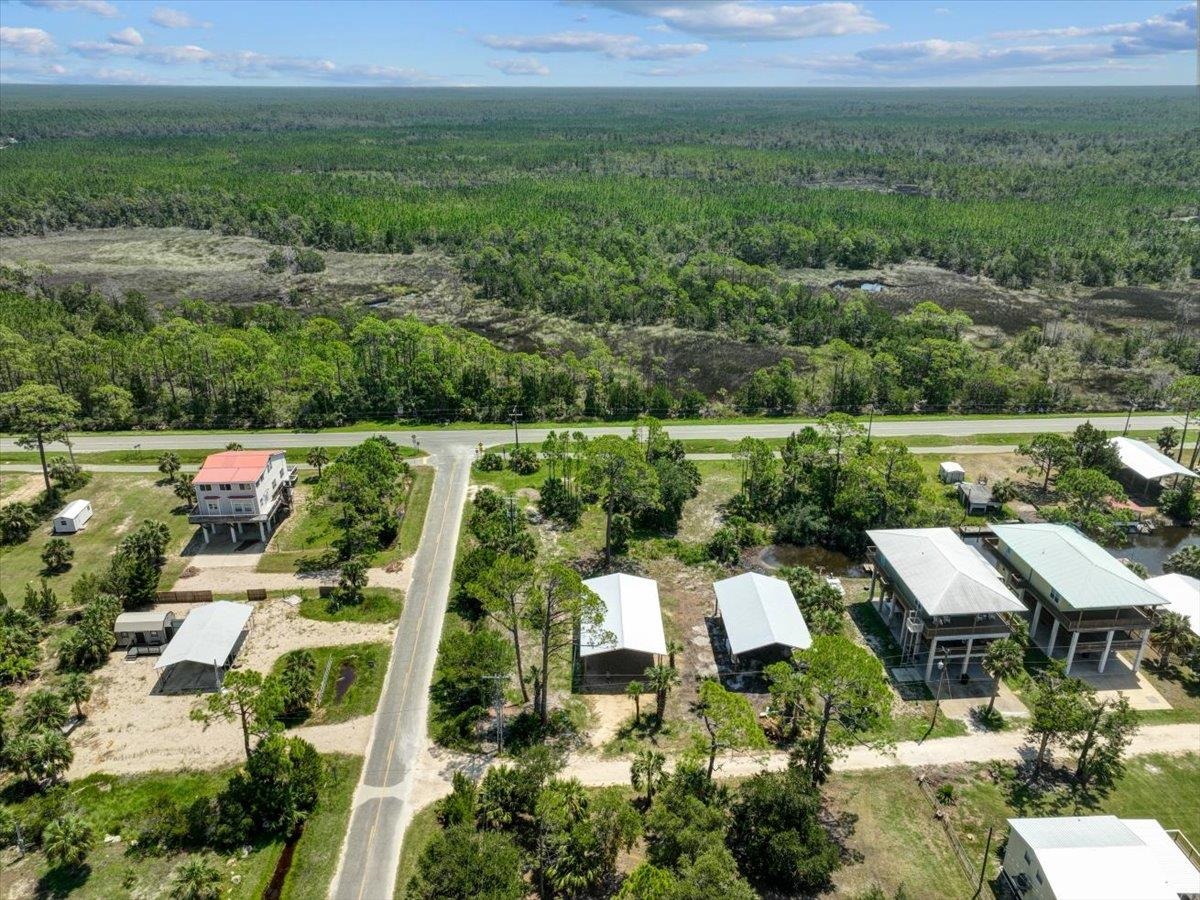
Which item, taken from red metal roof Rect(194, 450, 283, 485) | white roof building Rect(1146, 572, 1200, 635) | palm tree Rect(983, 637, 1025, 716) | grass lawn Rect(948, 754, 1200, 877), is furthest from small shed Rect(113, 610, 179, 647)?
white roof building Rect(1146, 572, 1200, 635)

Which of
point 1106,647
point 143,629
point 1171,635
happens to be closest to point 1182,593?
point 1171,635

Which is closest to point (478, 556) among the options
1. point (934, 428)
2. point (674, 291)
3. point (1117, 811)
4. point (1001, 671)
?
point (1001, 671)

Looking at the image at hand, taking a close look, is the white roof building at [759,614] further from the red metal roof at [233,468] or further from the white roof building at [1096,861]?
the red metal roof at [233,468]

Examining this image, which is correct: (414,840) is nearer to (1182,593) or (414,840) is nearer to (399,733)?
(399,733)

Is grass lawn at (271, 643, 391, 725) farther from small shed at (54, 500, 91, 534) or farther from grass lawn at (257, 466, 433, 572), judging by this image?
small shed at (54, 500, 91, 534)

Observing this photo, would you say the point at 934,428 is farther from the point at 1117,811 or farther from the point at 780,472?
the point at 1117,811

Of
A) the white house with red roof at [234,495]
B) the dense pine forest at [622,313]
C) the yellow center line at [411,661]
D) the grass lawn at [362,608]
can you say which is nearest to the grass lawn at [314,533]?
the yellow center line at [411,661]
